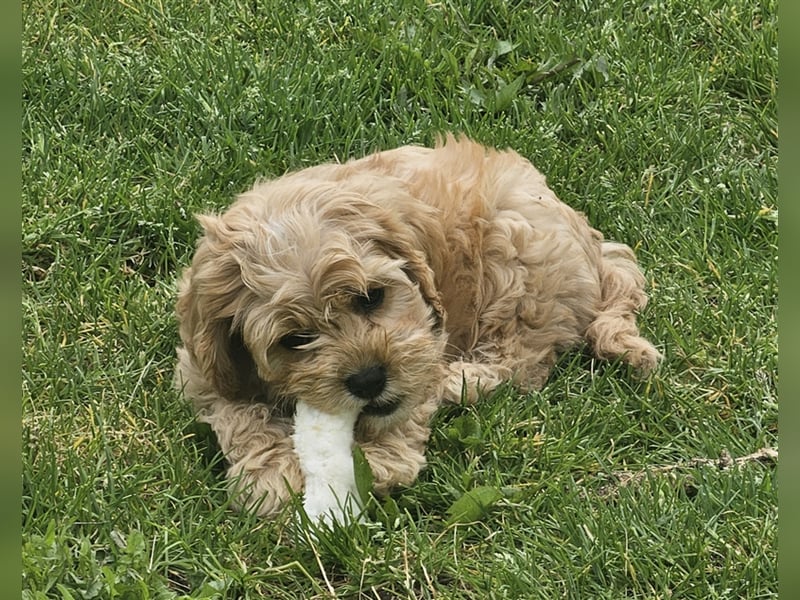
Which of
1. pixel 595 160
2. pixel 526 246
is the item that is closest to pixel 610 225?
pixel 595 160

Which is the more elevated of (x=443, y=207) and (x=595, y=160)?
(x=443, y=207)

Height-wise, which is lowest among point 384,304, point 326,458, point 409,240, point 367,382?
point 326,458

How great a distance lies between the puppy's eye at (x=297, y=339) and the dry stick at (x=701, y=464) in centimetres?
108

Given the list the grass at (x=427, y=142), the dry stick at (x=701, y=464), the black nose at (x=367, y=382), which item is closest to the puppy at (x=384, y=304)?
the black nose at (x=367, y=382)

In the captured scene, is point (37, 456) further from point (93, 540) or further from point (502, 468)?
point (502, 468)

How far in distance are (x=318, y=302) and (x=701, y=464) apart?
4.58 feet

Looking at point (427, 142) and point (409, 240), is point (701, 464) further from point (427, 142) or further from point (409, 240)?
point (427, 142)

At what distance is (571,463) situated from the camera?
3611mm

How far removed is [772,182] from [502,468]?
7.14 ft

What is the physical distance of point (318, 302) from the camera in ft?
10.9

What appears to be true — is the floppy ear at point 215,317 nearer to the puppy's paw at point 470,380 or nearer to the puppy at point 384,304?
the puppy at point 384,304

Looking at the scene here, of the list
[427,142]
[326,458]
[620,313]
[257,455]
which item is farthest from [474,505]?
[427,142]

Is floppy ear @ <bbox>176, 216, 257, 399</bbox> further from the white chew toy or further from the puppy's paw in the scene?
the puppy's paw

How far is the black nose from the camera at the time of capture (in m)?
3.38
